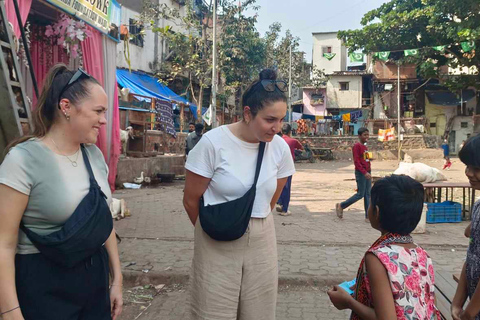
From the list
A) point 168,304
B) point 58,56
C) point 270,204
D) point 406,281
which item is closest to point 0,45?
point 270,204

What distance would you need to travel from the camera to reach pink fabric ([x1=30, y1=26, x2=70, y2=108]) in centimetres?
664

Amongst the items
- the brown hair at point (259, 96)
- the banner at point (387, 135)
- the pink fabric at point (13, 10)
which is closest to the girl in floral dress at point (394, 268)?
the brown hair at point (259, 96)

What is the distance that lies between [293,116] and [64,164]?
3987cm

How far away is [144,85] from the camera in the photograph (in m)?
21.6

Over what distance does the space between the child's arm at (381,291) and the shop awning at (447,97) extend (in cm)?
3473

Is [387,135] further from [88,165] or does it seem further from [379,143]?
[88,165]

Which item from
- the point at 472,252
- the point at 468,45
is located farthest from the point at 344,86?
the point at 472,252

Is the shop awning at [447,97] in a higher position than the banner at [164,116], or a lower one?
higher

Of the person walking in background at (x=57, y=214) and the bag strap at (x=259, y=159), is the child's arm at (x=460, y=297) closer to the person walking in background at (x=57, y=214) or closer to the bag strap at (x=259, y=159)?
the bag strap at (x=259, y=159)

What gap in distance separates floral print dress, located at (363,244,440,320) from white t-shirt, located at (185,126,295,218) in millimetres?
635

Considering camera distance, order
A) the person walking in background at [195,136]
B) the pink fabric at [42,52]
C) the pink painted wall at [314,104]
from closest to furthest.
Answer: the pink fabric at [42,52]
the person walking in background at [195,136]
the pink painted wall at [314,104]

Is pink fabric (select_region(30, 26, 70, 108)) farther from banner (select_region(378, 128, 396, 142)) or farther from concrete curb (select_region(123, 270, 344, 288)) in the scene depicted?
banner (select_region(378, 128, 396, 142))

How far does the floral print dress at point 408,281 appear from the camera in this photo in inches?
69.7

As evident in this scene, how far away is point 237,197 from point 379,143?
29.6 metres
